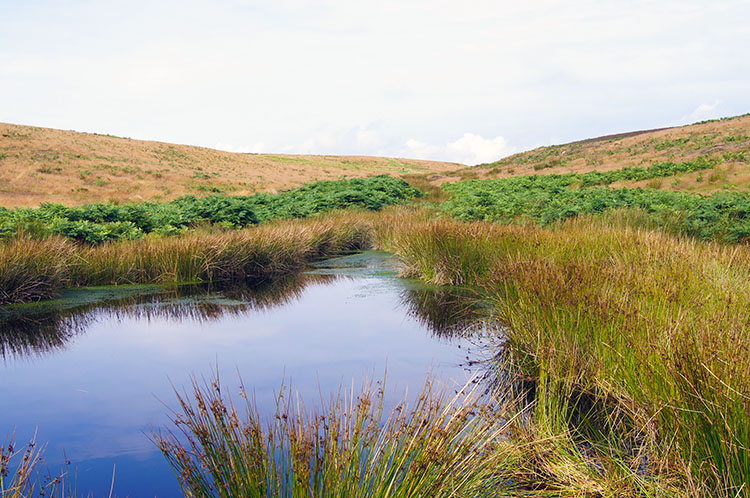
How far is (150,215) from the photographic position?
14594 mm

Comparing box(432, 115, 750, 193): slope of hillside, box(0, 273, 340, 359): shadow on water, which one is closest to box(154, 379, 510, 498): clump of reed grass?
box(0, 273, 340, 359): shadow on water

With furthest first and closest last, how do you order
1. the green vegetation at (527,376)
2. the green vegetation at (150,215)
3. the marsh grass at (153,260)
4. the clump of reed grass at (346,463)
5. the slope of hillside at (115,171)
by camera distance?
the slope of hillside at (115,171)
the green vegetation at (150,215)
the marsh grass at (153,260)
the green vegetation at (527,376)
the clump of reed grass at (346,463)

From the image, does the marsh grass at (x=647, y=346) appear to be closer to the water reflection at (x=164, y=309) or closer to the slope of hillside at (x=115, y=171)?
the water reflection at (x=164, y=309)

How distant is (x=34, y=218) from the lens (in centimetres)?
1205

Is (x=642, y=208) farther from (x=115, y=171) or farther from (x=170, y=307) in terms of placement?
(x=115, y=171)

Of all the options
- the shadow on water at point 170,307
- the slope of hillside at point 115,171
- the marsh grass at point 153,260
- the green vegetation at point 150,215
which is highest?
the slope of hillside at point 115,171

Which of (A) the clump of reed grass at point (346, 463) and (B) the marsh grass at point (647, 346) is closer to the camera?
(A) the clump of reed grass at point (346, 463)

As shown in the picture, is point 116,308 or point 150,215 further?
point 150,215

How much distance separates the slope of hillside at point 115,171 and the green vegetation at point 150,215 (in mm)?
20375

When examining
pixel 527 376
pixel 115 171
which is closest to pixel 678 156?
pixel 527 376

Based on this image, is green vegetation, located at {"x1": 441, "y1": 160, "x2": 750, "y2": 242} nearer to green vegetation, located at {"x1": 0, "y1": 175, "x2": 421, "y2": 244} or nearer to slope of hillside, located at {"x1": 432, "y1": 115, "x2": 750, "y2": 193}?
green vegetation, located at {"x1": 0, "y1": 175, "x2": 421, "y2": 244}

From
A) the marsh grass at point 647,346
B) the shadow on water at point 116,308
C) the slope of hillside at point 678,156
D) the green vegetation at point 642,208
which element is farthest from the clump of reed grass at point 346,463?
the slope of hillside at point 678,156

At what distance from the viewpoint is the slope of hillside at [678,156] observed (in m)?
22.3

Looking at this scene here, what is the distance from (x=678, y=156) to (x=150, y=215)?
31.1 metres
